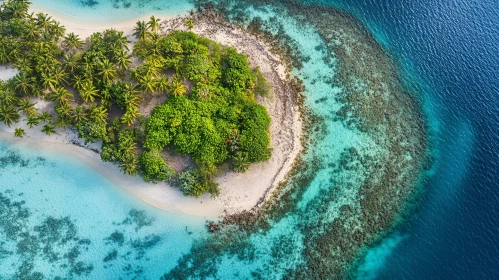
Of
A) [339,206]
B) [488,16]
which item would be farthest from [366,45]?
[339,206]

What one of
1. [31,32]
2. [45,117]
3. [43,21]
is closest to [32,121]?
[45,117]

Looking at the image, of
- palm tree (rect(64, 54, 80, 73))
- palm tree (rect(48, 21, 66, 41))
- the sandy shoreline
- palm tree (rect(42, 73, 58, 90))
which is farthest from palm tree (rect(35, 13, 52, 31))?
palm tree (rect(42, 73, 58, 90))

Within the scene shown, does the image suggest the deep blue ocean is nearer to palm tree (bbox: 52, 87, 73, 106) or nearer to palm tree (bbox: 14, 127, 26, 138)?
palm tree (bbox: 52, 87, 73, 106)

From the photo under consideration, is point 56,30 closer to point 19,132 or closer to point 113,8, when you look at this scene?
point 113,8

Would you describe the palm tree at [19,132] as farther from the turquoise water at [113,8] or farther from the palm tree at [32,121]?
the turquoise water at [113,8]

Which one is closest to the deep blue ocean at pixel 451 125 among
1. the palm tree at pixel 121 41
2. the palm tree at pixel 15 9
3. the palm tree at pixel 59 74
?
the palm tree at pixel 121 41
